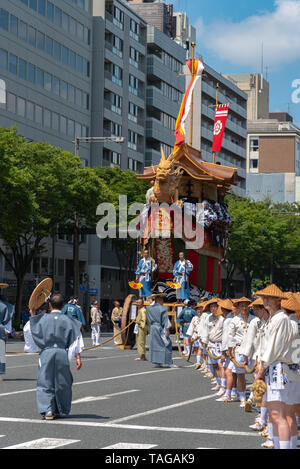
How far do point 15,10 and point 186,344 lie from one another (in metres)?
36.2

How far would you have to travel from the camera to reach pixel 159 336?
22125 mm

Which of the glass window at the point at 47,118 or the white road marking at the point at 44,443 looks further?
the glass window at the point at 47,118

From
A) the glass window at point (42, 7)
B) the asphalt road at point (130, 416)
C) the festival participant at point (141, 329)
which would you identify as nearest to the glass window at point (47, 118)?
the glass window at point (42, 7)

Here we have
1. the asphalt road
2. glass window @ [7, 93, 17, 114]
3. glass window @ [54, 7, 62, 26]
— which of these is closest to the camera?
the asphalt road

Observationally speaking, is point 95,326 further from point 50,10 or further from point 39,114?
point 50,10

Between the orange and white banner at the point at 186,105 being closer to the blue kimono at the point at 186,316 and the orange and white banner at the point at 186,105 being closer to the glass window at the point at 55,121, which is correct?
the blue kimono at the point at 186,316

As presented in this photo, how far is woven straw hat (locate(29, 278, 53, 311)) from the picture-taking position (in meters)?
12.9

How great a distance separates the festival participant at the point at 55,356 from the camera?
12148 mm

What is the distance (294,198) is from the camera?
11719 cm

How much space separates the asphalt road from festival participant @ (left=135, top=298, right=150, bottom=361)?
462 cm

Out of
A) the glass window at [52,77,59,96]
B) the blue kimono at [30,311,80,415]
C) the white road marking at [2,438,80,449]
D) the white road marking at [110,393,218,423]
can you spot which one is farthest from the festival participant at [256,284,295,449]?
the glass window at [52,77,59,96]

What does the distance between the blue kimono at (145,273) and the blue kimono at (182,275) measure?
77 cm

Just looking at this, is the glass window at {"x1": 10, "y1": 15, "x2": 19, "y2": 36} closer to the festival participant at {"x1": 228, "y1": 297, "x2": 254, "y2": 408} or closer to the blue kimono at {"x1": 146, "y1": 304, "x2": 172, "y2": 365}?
the blue kimono at {"x1": 146, "y1": 304, "x2": 172, "y2": 365}

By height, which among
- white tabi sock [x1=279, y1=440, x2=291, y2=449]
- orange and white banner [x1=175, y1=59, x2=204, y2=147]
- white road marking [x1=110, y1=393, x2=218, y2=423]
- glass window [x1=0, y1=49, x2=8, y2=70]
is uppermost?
glass window [x1=0, y1=49, x2=8, y2=70]
